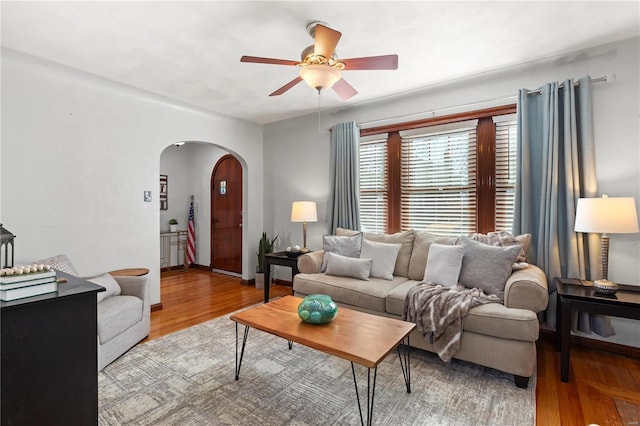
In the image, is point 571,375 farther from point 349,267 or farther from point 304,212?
point 304,212

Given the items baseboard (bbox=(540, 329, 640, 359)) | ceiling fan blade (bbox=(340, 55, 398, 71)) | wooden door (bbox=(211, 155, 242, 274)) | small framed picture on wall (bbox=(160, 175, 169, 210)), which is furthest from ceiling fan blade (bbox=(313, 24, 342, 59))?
small framed picture on wall (bbox=(160, 175, 169, 210))

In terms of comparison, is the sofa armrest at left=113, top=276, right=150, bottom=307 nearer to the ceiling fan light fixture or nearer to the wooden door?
the ceiling fan light fixture

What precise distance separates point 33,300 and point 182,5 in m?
1.96

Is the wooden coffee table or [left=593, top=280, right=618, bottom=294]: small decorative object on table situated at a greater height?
[left=593, top=280, right=618, bottom=294]: small decorative object on table

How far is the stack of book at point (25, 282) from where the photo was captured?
1.13 metres

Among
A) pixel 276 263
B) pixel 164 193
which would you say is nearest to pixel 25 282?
pixel 276 263

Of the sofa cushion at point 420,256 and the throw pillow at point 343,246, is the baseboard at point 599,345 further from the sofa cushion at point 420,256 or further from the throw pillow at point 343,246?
the throw pillow at point 343,246

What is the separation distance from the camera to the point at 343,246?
3.56m

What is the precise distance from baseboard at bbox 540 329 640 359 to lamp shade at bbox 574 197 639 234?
1.06 metres

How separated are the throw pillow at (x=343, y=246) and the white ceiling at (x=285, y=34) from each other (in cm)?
173

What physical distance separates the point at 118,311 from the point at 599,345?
4.00 m

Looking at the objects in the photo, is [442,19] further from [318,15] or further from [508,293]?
[508,293]

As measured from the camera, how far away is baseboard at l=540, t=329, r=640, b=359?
8.44 feet

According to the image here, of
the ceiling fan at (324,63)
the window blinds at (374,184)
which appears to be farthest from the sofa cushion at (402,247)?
the ceiling fan at (324,63)
